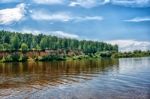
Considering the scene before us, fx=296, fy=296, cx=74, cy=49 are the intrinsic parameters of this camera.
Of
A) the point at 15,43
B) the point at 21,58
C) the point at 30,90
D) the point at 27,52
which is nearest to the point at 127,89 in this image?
the point at 30,90

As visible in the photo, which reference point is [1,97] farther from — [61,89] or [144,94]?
[144,94]

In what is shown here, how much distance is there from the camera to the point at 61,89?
40.7 m

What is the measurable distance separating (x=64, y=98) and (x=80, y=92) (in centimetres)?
435

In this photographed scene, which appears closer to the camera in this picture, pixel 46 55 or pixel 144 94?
pixel 144 94

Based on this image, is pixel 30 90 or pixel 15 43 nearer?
pixel 30 90

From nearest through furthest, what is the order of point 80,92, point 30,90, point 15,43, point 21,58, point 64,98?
point 64,98 → point 80,92 → point 30,90 → point 21,58 → point 15,43

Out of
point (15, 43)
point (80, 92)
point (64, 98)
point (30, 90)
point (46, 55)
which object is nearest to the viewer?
point (64, 98)

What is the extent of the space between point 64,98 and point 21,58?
405 feet

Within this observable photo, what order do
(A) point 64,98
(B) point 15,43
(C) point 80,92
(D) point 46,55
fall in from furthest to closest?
(B) point 15,43
(D) point 46,55
(C) point 80,92
(A) point 64,98

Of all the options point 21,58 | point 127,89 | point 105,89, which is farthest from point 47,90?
point 21,58

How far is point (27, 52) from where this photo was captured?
17175cm

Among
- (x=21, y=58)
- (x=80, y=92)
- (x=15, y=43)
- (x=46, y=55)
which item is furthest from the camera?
(x=15, y=43)

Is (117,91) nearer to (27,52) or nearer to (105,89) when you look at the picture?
(105,89)

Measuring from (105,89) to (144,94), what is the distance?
20.8ft
